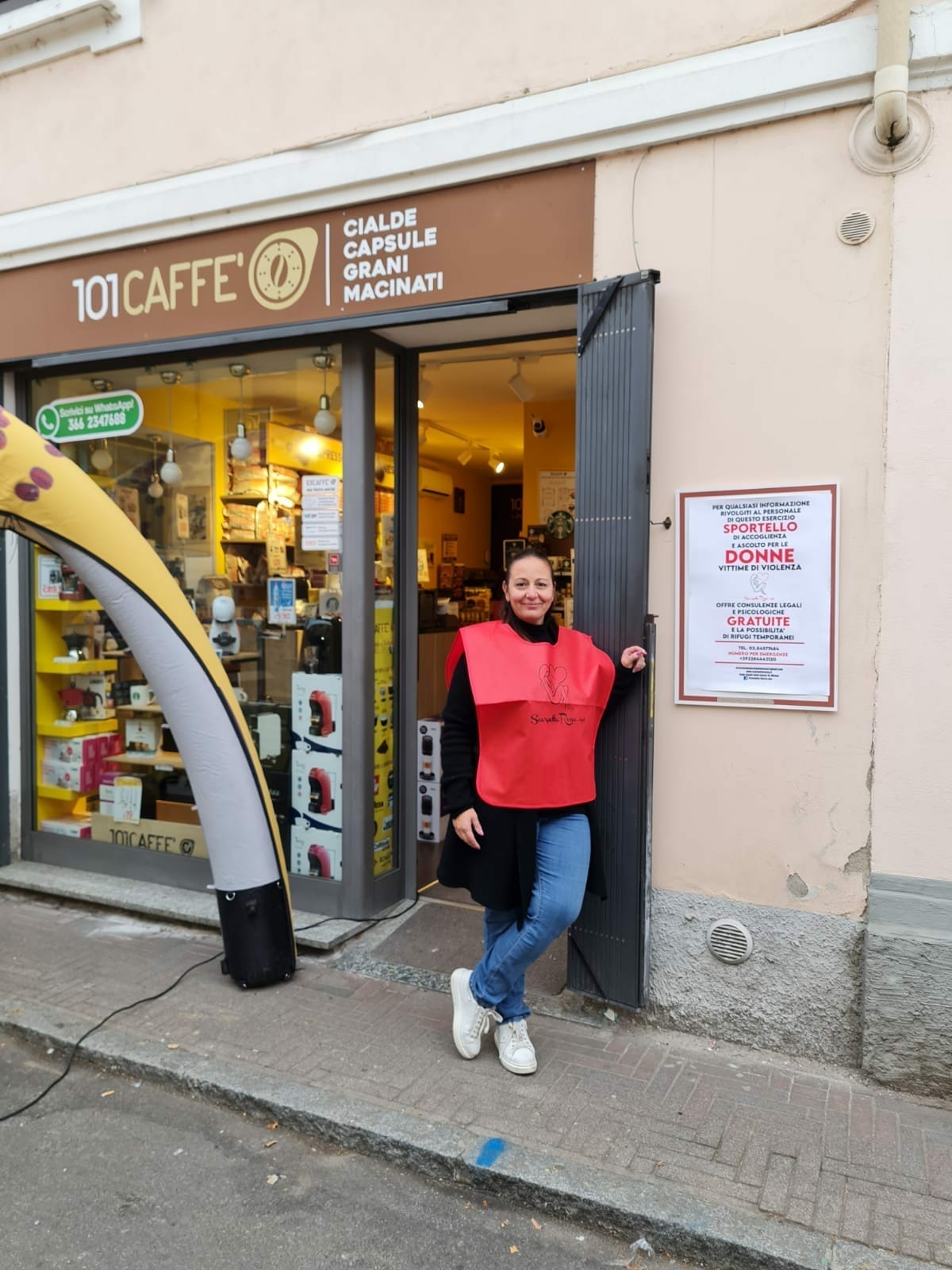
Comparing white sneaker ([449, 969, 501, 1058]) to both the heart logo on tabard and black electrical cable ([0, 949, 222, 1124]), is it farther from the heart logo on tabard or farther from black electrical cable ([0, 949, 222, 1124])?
black electrical cable ([0, 949, 222, 1124])

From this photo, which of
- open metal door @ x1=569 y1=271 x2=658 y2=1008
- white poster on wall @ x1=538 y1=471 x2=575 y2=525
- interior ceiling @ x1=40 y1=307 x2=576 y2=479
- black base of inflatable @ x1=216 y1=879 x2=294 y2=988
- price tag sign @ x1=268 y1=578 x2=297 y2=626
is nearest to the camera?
open metal door @ x1=569 y1=271 x2=658 y2=1008

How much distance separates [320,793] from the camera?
16.9 feet

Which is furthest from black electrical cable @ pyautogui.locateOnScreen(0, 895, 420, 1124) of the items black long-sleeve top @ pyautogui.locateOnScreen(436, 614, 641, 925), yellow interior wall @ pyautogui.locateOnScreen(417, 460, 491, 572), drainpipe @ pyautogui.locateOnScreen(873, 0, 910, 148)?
yellow interior wall @ pyautogui.locateOnScreen(417, 460, 491, 572)

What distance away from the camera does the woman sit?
3.40 m

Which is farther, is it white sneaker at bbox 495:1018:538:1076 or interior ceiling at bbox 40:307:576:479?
interior ceiling at bbox 40:307:576:479

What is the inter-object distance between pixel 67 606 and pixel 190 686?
245 centimetres

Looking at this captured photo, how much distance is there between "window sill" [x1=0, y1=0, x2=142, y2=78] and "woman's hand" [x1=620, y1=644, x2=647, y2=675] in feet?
15.1

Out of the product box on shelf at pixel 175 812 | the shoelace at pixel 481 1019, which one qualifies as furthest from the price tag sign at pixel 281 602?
the shoelace at pixel 481 1019

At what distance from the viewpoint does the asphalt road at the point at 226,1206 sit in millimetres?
2678

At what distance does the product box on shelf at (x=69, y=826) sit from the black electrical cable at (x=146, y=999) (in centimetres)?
175

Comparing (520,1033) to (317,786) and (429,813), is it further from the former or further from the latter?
(429,813)

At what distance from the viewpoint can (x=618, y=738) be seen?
12.6 ft

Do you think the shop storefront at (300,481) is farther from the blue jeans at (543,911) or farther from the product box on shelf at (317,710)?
the blue jeans at (543,911)

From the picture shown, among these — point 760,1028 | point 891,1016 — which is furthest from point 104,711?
point 891,1016
